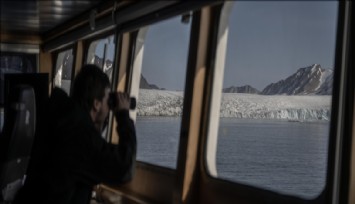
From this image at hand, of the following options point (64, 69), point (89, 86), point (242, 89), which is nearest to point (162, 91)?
point (242, 89)

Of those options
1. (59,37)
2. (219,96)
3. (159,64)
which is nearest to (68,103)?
(219,96)

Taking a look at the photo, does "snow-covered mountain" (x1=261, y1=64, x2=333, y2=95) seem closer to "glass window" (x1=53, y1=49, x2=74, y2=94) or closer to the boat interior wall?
the boat interior wall

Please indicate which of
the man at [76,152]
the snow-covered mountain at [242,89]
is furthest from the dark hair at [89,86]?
the snow-covered mountain at [242,89]

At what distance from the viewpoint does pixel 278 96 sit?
148 inches

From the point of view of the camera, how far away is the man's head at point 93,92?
7.68ft

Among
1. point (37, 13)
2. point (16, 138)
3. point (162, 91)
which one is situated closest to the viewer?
point (16, 138)

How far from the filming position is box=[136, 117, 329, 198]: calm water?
3252 millimetres

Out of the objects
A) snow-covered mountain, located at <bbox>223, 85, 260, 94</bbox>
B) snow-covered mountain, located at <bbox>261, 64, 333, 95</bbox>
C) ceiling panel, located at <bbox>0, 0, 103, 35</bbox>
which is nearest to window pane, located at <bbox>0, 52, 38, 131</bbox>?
ceiling panel, located at <bbox>0, 0, 103, 35</bbox>

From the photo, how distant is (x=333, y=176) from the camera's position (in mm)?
2912

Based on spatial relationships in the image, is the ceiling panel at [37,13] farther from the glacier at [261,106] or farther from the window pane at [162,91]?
the glacier at [261,106]

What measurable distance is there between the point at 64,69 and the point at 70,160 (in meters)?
7.09

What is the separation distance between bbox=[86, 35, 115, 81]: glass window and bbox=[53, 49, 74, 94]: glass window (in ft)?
3.44

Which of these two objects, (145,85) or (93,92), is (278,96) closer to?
(93,92)

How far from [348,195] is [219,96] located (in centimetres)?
184
